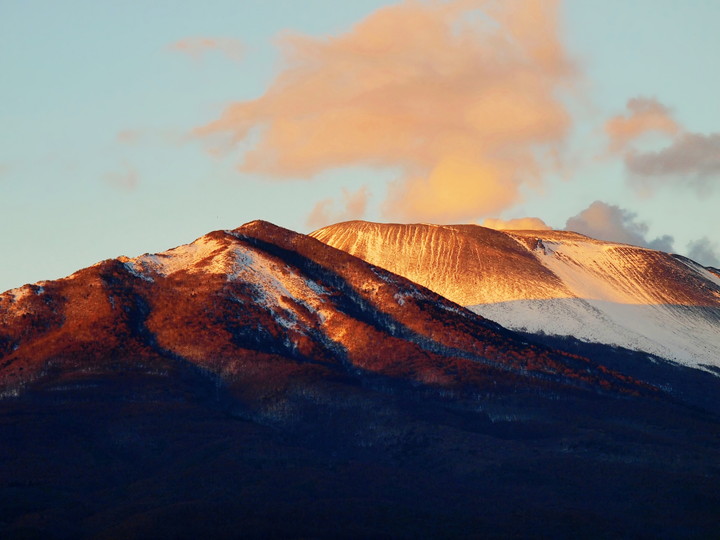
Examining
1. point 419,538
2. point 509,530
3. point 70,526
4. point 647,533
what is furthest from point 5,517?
point 647,533

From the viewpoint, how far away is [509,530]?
636 feet

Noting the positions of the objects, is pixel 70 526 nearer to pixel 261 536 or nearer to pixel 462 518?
pixel 261 536

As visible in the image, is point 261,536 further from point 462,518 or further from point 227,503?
point 462,518

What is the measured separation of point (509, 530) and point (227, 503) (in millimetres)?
40375

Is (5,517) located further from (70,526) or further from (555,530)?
(555,530)

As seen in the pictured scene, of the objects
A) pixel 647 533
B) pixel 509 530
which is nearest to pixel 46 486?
pixel 509 530

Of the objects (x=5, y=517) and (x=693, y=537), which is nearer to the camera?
(x=5, y=517)

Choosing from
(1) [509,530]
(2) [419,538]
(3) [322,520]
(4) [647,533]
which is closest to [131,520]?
(3) [322,520]

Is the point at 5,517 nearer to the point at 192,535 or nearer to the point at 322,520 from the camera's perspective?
the point at 192,535

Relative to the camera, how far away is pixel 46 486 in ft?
655

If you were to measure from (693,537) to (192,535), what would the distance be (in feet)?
241

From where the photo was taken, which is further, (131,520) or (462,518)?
(462,518)

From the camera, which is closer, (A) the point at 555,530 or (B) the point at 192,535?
(B) the point at 192,535

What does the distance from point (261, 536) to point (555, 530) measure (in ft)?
141
